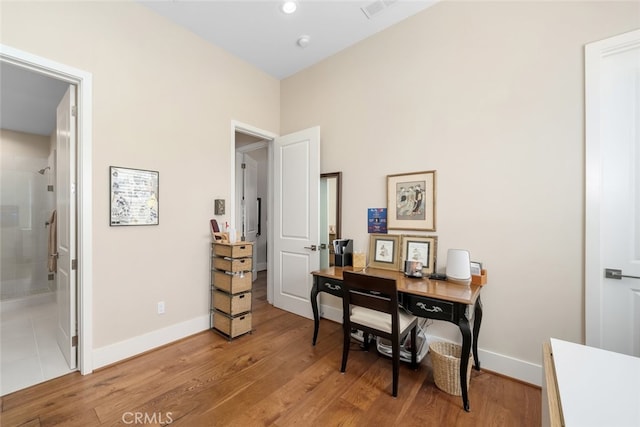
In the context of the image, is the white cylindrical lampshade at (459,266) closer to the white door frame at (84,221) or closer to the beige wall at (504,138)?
the beige wall at (504,138)

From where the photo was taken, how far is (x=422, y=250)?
2334 millimetres

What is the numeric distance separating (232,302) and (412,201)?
2.04 m

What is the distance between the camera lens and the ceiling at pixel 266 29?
2.30m

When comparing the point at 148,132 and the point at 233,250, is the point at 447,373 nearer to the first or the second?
the point at 233,250

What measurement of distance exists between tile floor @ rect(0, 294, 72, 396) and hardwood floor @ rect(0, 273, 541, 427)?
17 cm

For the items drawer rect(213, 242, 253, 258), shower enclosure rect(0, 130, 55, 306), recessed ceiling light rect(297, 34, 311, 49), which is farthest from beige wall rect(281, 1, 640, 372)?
shower enclosure rect(0, 130, 55, 306)

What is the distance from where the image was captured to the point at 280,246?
3299mm

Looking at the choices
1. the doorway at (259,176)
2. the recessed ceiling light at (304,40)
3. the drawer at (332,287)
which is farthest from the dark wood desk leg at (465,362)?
the recessed ceiling light at (304,40)

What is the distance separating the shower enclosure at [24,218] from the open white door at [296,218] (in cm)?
355

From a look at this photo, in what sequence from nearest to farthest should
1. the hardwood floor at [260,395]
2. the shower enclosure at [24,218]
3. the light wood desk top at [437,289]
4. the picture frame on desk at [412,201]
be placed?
the hardwood floor at [260,395]
the light wood desk top at [437,289]
the picture frame on desk at [412,201]
the shower enclosure at [24,218]

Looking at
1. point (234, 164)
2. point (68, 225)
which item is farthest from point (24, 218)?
point (234, 164)

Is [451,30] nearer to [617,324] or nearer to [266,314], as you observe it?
[617,324]

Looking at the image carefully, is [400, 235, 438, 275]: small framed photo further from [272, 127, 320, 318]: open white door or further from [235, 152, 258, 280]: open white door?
[235, 152, 258, 280]: open white door

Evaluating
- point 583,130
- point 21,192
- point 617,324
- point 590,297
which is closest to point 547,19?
point 583,130
